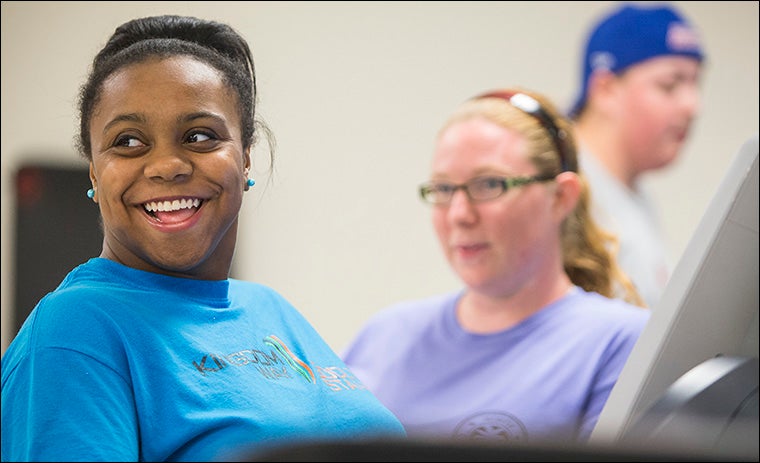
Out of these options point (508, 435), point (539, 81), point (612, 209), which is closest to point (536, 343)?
point (508, 435)

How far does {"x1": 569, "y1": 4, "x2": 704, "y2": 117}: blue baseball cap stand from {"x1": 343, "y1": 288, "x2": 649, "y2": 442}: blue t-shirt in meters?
1.02

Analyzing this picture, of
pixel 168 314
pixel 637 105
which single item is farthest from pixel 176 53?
pixel 637 105

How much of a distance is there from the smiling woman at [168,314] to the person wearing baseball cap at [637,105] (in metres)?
2.01

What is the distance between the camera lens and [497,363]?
2.51 meters

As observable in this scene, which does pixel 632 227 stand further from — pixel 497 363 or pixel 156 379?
pixel 156 379

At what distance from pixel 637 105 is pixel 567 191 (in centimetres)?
78

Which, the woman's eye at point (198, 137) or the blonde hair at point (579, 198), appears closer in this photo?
the woman's eye at point (198, 137)

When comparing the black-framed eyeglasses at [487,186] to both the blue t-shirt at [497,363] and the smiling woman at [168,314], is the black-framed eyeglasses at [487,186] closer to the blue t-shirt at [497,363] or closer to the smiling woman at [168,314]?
the blue t-shirt at [497,363]

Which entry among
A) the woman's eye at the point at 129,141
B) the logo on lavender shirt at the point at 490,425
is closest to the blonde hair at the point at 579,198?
the logo on lavender shirt at the point at 490,425

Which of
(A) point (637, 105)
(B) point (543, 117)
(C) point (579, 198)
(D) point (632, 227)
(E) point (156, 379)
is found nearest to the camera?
(E) point (156, 379)

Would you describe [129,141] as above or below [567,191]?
above

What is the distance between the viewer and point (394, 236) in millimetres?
3480

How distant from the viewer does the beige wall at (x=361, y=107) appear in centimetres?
342

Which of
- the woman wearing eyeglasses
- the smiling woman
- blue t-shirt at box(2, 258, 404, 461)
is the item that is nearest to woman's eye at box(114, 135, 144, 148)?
the smiling woman
